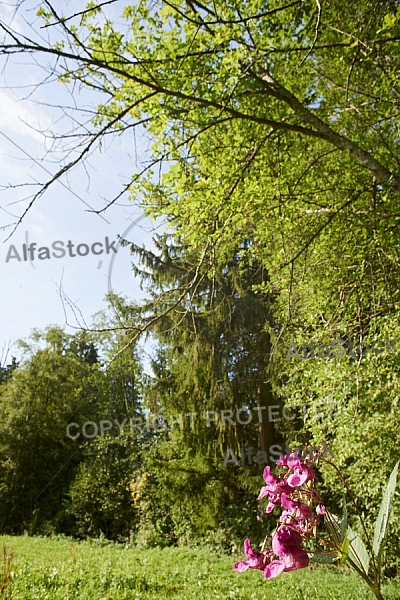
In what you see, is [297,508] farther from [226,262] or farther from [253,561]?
[226,262]

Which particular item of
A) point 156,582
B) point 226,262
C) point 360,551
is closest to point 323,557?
point 360,551

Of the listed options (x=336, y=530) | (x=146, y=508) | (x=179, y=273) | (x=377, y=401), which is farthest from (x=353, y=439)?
(x=146, y=508)

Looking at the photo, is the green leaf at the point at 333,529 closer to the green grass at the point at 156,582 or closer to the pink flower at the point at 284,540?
the pink flower at the point at 284,540

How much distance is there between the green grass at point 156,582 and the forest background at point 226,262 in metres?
1.29

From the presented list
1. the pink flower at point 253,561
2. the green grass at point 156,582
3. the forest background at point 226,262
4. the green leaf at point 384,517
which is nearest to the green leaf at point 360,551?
the green leaf at point 384,517

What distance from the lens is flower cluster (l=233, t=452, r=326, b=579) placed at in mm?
751

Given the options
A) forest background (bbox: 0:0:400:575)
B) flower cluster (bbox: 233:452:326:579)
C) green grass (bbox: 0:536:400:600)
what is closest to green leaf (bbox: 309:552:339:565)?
flower cluster (bbox: 233:452:326:579)

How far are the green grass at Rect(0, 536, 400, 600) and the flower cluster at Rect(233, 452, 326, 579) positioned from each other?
392 cm

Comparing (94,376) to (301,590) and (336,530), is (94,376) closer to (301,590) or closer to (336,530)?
(301,590)

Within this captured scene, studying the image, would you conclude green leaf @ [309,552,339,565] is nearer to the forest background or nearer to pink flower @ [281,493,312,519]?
pink flower @ [281,493,312,519]

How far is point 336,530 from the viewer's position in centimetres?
83

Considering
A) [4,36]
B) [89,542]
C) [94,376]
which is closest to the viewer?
[4,36]

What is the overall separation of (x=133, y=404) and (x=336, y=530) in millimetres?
13398

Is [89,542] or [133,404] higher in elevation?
[133,404]
